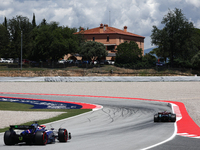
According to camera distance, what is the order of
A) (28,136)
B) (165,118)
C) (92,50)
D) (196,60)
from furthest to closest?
(92,50)
(196,60)
(165,118)
(28,136)

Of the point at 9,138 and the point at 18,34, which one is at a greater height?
the point at 18,34

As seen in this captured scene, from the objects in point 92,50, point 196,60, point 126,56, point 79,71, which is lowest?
point 79,71

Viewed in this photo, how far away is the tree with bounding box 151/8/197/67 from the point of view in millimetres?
77750

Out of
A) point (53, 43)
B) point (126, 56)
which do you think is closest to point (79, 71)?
point (53, 43)

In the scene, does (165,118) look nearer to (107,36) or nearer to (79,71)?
(79,71)

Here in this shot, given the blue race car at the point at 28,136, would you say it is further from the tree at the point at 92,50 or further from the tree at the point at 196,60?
the tree at the point at 92,50

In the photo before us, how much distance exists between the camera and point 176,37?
7756 cm

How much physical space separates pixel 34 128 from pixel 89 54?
6929 centimetres

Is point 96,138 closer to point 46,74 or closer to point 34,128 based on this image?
point 34,128

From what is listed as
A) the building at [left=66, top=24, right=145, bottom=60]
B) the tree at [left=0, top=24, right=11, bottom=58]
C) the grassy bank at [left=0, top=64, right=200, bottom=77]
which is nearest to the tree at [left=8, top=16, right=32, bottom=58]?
the tree at [left=0, top=24, right=11, bottom=58]

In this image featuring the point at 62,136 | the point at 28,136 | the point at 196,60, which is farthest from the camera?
the point at 196,60

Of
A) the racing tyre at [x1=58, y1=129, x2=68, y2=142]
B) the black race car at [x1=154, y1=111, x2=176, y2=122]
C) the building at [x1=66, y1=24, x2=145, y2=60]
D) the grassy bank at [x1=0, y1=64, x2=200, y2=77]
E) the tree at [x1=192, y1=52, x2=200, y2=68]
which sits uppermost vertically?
the building at [x1=66, y1=24, x2=145, y2=60]

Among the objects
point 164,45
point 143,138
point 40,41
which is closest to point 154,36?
point 164,45

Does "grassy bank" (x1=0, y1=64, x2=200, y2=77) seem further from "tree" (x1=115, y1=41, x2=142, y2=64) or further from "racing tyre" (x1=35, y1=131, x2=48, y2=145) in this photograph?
"racing tyre" (x1=35, y1=131, x2=48, y2=145)
